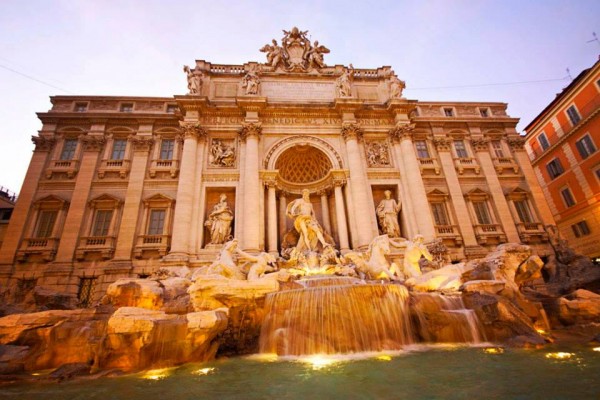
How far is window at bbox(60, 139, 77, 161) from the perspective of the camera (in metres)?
16.6

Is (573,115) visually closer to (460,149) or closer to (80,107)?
(460,149)

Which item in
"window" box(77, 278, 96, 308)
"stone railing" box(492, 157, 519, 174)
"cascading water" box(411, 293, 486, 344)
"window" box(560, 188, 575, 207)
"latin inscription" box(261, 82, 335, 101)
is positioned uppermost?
"latin inscription" box(261, 82, 335, 101)

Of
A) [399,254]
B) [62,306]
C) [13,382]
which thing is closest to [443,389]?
[13,382]

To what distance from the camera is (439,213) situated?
17344 millimetres

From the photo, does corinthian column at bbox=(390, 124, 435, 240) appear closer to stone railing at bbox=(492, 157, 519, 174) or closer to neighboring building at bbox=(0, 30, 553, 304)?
neighboring building at bbox=(0, 30, 553, 304)

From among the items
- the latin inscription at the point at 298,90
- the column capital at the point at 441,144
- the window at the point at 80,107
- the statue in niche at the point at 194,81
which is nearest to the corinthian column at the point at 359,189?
the latin inscription at the point at 298,90

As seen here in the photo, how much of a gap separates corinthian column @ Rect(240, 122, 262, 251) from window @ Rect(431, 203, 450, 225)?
11335 mm

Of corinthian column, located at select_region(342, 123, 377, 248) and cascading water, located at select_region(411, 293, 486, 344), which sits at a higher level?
corinthian column, located at select_region(342, 123, 377, 248)

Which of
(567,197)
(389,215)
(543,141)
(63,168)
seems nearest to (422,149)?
(389,215)

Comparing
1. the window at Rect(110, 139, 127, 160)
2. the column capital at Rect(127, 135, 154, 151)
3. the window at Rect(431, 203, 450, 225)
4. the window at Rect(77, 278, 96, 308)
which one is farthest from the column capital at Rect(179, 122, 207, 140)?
the window at Rect(431, 203, 450, 225)

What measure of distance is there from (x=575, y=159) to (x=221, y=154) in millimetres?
26645

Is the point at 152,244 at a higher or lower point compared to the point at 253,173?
lower

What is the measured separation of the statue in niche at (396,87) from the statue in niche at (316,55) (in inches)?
206

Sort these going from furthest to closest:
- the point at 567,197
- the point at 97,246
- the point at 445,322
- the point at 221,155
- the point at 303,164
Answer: the point at 567,197
the point at 303,164
the point at 221,155
the point at 97,246
the point at 445,322
